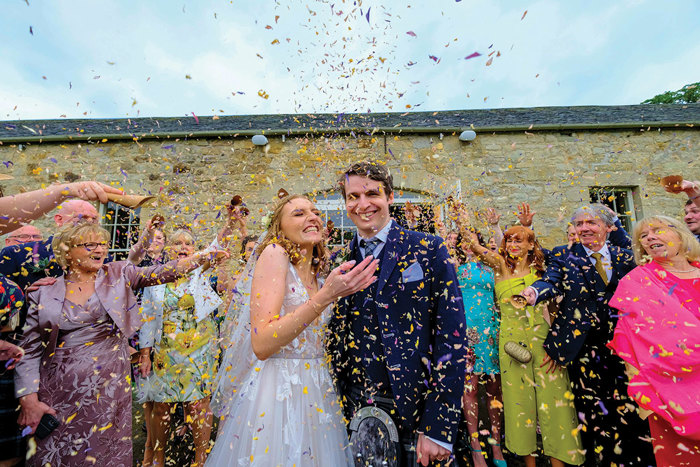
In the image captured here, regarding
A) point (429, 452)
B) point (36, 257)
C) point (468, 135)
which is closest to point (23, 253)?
point (36, 257)

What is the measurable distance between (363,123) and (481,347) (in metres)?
7.13

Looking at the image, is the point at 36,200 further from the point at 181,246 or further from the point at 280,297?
the point at 181,246

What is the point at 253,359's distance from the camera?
2418 millimetres

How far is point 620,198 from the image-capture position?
8.69 meters

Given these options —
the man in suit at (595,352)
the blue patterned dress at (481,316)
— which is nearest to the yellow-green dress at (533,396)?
the man in suit at (595,352)

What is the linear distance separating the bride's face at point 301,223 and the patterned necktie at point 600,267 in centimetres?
303

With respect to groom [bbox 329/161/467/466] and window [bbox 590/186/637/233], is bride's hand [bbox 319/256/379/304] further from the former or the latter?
window [bbox 590/186/637/233]

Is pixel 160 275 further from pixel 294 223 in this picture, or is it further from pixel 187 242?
pixel 294 223

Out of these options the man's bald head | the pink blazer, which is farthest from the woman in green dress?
the man's bald head

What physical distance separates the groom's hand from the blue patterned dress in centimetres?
255

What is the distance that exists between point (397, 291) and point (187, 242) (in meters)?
3.28

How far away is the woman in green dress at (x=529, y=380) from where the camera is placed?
11.3ft

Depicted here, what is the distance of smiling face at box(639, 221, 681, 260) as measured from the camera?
301cm

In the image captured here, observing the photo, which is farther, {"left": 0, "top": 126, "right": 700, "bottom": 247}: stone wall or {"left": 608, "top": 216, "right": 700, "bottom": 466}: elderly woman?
{"left": 0, "top": 126, "right": 700, "bottom": 247}: stone wall
